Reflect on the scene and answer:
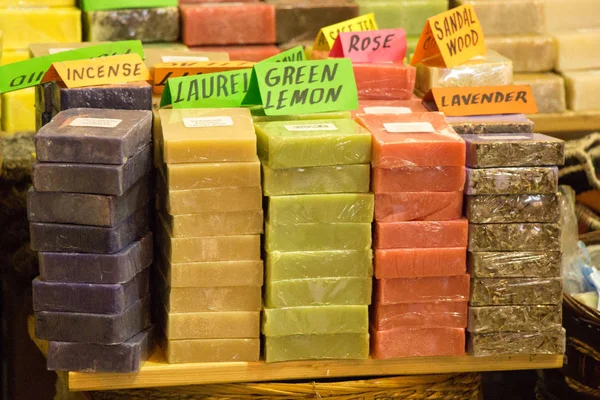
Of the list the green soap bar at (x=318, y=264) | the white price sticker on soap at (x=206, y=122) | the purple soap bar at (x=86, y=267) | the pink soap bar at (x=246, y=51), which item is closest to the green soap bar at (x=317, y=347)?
the green soap bar at (x=318, y=264)

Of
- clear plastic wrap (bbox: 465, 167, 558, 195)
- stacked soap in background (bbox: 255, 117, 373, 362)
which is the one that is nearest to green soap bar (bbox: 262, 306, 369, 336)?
stacked soap in background (bbox: 255, 117, 373, 362)

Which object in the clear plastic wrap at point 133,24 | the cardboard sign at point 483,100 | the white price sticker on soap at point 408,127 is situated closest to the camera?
the white price sticker on soap at point 408,127

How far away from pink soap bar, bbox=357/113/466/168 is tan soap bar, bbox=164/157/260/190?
25 cm

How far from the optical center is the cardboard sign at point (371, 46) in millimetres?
2355

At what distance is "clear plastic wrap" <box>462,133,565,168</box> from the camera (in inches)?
73.5

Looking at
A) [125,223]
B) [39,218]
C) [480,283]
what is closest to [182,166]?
[125,223]

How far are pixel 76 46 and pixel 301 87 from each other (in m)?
0.69

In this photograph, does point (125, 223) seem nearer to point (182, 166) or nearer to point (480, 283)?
point (182, 166)

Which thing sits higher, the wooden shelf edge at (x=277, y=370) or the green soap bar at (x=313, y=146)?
the green soap bar at (x=313, y=146)

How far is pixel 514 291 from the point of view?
1.92 meters

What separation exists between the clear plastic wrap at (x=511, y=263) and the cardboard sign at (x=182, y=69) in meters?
0.73

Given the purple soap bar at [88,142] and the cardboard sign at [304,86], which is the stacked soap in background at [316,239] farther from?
the purple soap bar at [88,142]

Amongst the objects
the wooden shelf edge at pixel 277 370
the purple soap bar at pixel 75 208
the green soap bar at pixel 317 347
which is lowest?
the wooden shelf edge at pixel 277 370

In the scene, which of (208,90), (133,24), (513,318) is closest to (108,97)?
(208,90)
